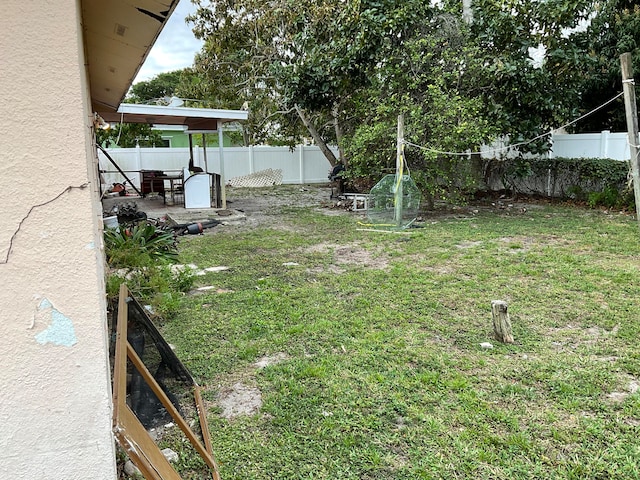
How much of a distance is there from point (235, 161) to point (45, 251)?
1893cm

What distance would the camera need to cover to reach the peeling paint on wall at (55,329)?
1333mm

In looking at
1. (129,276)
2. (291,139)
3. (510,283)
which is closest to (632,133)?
(510,283)

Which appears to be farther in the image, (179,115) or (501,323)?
(179,115)

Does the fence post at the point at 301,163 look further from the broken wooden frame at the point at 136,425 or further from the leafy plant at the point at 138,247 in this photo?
the broken wooden frame at the point at 136,425

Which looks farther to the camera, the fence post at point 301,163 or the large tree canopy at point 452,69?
the fence post at point 301,163

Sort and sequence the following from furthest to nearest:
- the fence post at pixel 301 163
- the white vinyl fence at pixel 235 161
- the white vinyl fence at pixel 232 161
Result: the fence post at pixel 301 163 < the white vinyl fence at pixel 235 161 < the white vinyl fence at pixel 232 161

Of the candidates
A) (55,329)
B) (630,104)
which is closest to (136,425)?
(55,329)

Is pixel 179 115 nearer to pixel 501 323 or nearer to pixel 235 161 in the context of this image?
pixel 235 161

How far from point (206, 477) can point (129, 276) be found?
3.14 m

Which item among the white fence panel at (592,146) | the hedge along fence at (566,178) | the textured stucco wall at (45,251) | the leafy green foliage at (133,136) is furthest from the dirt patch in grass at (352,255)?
the leafy green foliage at (133,136)

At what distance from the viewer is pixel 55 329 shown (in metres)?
1.34

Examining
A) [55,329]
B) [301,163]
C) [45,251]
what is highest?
[301,163]

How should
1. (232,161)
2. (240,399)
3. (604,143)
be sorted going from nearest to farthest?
(240,399)
(604,143)
(232,161)

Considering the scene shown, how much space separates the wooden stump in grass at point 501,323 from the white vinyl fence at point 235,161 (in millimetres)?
15451
